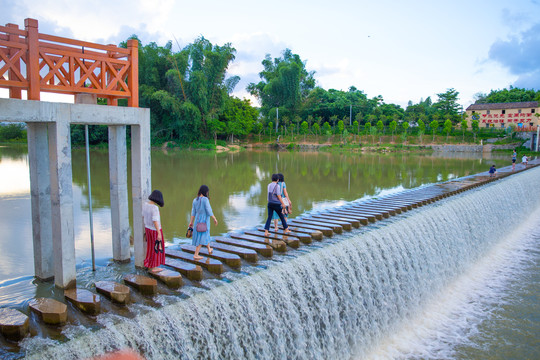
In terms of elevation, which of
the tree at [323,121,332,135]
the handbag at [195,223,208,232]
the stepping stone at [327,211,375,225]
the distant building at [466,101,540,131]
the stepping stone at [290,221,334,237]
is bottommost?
the stepping stone at [290,221,334,237]

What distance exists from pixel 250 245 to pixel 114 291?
2531 millimetres

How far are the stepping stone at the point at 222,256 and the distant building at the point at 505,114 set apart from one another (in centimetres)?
5974

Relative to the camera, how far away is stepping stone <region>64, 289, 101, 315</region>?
13.6 ft

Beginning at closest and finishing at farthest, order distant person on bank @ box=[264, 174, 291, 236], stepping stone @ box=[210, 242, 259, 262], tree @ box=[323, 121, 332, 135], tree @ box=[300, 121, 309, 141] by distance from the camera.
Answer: stepping stone @ box=[210, 242, 259, 262] → distant person on bank @ box=[264, 174, 291, 236] → tree @ box=[323, 121, 332, 135] → tree @ box=[300, 121, 309, 141]

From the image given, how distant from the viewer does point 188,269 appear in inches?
205

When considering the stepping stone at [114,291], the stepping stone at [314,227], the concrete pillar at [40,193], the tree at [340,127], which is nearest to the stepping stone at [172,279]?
the stepping stone at [114,291]

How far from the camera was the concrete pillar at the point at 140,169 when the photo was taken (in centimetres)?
562

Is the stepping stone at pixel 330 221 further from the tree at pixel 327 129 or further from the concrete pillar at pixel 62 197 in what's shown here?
the tree at pixel 327 129

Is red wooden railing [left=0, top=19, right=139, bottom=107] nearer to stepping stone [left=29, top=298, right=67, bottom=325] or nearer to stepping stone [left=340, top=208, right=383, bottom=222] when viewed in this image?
stepping stone [left=29, top=298, right=67, bottom=325]

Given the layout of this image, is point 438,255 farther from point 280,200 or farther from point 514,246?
point 514,246

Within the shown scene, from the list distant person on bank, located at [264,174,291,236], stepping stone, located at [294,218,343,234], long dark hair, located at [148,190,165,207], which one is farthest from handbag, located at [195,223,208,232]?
stepping stone, located at [294,218,343,234]

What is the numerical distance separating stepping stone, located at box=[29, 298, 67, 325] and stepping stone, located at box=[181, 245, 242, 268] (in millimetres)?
2229

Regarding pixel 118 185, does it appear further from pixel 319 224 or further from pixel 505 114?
pixel 505 114

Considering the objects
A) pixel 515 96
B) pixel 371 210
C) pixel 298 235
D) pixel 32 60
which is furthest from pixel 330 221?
pixel 515 96
